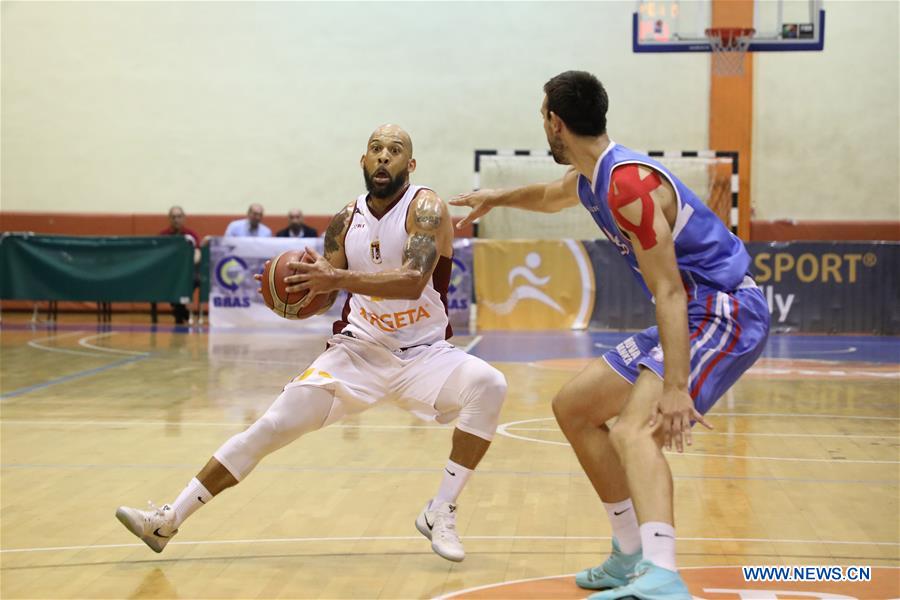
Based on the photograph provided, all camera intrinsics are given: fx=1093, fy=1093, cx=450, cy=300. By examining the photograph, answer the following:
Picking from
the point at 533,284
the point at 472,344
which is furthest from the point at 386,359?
the point at 533,284

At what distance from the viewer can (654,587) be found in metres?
3.53

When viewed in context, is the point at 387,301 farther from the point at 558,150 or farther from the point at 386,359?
the point at 558,150

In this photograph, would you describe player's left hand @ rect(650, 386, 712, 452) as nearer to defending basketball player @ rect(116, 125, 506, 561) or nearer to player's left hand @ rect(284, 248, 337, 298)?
defending basketball player @ rect(116, 125, 506, 561)

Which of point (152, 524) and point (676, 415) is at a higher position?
point (676, 415)

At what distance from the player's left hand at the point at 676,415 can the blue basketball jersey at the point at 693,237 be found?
45cm

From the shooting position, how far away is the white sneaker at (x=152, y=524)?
15.3ft

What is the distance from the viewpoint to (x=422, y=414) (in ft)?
17.1

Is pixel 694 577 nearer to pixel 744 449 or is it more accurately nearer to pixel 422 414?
pixel 422 414

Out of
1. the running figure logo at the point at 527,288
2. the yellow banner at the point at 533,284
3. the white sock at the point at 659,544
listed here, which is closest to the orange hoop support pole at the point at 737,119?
the yellow banner at the point at 533,284

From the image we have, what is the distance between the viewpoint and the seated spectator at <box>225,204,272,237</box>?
55.9 ft

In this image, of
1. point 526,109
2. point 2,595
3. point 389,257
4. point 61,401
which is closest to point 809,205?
point 526,109

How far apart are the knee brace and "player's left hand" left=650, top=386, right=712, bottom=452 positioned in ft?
5.67

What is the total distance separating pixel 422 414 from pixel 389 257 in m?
0.77

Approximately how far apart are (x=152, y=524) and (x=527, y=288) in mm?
12035
